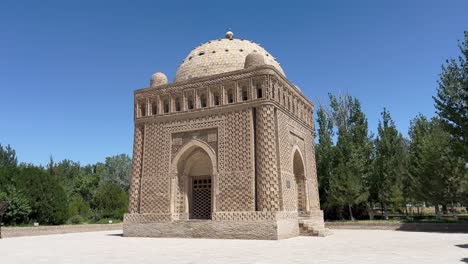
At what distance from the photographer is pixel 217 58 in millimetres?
19156

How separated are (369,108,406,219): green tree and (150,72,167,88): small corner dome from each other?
14.1 m

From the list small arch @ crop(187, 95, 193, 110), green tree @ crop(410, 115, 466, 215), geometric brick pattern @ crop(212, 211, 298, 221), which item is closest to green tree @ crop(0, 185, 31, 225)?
small arch @ crop(187, 95, 193, 110)

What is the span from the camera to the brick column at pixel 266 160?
1461cm

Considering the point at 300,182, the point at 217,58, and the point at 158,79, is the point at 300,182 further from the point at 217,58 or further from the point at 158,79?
the point at 158,79

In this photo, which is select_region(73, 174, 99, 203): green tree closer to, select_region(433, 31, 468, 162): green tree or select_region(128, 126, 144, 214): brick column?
select_region(128, 126, 144, 214): brick column

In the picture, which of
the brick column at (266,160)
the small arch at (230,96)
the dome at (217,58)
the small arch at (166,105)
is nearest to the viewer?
the brick column at (266,160)

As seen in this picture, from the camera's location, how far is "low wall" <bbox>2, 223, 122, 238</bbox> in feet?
59.9

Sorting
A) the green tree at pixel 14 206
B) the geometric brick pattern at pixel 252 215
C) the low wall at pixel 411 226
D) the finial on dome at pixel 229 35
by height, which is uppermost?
the finial on dome at pixel 229 35

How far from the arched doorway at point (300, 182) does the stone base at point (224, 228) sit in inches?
139

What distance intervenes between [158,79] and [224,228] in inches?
317

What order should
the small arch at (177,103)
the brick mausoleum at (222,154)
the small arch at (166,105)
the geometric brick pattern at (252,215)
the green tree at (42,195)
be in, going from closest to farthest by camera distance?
1. the geometric brick pattern at (252,215)
2. the brick mausoleum at (222,154)
3. the small arch at (177,103)
4. the small arch at (166,105)
5. the green tree at (42,195)

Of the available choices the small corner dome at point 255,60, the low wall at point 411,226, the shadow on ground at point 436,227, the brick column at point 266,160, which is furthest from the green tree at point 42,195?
the shadow on ground at point 436,227

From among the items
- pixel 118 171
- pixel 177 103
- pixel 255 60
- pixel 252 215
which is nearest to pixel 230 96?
pixel 255 60

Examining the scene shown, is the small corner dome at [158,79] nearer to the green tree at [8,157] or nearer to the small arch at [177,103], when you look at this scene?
the small arch at [177,103]
